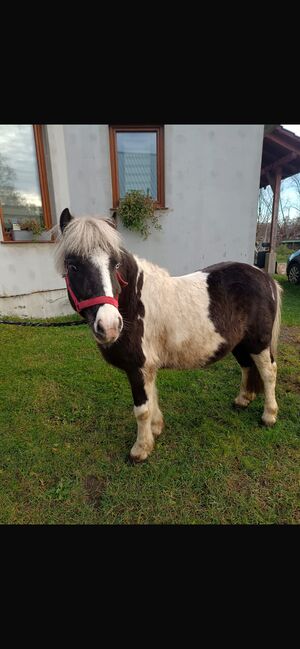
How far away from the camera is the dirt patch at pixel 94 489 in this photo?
2062 millimetres

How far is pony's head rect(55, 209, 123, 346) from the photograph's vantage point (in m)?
1.52

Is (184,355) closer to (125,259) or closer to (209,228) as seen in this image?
(125,259)

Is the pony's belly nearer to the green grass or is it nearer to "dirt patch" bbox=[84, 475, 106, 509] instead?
the green grass

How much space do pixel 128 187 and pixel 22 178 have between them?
209 cm

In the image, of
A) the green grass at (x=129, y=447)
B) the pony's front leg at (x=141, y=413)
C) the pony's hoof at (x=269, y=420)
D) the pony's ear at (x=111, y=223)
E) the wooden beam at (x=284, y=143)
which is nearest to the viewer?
the pony's ear at (x=111, y=223)

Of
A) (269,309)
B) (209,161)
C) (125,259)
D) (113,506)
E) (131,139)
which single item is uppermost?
(131,139)

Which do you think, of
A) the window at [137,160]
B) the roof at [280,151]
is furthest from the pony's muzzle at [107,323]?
the roof at [280,151]

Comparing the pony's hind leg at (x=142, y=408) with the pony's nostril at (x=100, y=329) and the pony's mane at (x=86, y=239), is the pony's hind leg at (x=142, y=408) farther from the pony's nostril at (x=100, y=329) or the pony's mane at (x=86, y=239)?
the pony's mane at (x=86, y=239)

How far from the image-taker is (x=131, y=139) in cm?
573

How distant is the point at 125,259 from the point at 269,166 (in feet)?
34.2

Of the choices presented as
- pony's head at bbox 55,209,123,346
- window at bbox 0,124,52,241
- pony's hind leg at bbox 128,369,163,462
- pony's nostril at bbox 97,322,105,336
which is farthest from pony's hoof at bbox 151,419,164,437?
window at bbox 0,124,52,241

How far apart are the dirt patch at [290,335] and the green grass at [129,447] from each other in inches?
38.8

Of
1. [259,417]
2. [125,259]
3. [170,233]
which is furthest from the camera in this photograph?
[170,233]

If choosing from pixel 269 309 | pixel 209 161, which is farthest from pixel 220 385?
pixel 209 161
